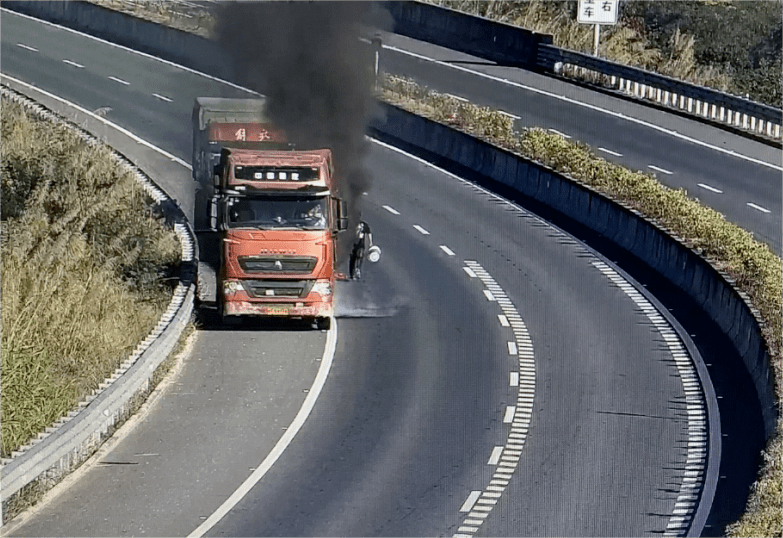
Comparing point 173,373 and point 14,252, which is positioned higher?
point 14,252

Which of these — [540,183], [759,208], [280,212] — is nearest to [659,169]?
[759,208]

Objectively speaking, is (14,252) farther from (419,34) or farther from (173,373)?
(419,34)

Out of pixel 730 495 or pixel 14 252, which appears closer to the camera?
pixel 730 495

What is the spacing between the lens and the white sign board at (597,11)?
179ft

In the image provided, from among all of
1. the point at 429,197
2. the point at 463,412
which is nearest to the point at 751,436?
the point at 463,412

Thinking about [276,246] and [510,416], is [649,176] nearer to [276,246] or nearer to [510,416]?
[276,246]

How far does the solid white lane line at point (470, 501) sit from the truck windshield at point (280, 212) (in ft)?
29.0

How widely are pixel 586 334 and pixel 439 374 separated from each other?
3783mm

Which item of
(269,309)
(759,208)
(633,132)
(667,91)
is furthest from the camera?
(667,91)

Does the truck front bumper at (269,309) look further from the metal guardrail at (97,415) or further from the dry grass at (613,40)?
the dry grass at (613,40)

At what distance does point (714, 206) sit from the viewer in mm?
38000

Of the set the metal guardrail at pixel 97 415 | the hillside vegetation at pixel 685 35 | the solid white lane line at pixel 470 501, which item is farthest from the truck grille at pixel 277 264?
the hillside vegetation at pixel 685 35

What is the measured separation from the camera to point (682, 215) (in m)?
33.5

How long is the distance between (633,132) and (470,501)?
29324 millimetres
